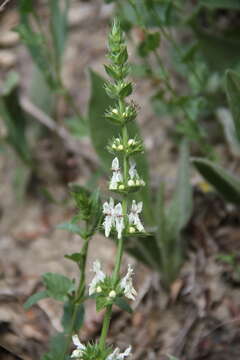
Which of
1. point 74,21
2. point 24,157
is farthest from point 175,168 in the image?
point 74,21

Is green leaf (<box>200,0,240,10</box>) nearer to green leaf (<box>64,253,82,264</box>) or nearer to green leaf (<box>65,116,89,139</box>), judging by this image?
green leaf (<box>65,116,89,139</box>)

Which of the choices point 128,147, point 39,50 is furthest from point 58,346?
point 39,50

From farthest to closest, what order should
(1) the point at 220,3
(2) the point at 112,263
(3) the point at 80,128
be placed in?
(3) the point at 80,128 < (2) the point at 112,263 < (1) the point at 220,3

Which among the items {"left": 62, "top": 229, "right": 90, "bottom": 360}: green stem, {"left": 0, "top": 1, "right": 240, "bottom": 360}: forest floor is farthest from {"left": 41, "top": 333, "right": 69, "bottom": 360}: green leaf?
{"left": 0, "top": 1, "right": 240, "bottom": 360}: forest floor

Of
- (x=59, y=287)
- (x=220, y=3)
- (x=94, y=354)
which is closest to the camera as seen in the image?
(x=94, y=354)

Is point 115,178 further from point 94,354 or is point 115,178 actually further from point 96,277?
point 94,354

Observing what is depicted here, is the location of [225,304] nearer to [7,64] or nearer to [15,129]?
[15,129]

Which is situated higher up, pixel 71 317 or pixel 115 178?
pixel 115 178
